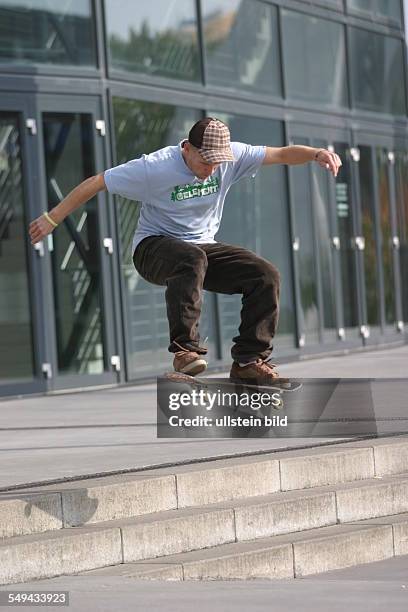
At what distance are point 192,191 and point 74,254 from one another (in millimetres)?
5926

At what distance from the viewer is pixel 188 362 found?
283 inches

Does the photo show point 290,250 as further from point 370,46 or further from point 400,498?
→ point 400,498

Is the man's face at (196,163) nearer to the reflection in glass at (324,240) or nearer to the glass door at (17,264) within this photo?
the glass door at (17,264)

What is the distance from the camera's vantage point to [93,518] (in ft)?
20.7

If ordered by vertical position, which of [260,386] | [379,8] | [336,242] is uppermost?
[379,8]

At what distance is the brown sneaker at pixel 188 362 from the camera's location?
23.6 feet

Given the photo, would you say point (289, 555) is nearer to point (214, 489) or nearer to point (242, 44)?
point (214, 489)

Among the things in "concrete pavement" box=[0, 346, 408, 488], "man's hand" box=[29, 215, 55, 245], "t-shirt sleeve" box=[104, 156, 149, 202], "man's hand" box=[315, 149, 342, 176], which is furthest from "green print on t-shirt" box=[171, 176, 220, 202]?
"concrete pavement" box=[0, 346, 408, 488]

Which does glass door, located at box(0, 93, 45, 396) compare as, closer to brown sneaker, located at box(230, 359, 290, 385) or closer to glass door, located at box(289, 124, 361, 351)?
glass door, located at box(289, 124, 361, 351)

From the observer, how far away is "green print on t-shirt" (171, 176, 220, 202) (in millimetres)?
7297

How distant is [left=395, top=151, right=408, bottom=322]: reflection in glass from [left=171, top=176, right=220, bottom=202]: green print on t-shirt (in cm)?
1225

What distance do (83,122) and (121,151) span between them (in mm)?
558

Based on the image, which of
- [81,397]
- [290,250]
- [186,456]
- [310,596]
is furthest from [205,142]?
[290,250]

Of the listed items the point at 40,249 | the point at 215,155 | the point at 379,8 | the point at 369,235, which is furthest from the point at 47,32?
the point at 379,8
